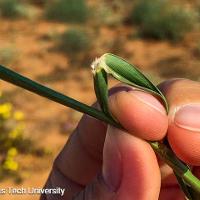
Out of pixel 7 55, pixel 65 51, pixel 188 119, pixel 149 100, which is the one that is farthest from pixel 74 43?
pixel 149 100

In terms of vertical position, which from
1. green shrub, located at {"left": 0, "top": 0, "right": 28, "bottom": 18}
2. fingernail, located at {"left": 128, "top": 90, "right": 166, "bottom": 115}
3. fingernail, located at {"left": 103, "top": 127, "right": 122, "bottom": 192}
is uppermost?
fingernail, located at {"left": 128, "top": 90, "right": 166, "bottom": 115}

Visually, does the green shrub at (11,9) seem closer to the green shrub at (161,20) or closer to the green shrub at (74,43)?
the green shrub at (74,43)

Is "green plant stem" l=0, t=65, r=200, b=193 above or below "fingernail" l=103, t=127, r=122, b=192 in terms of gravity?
above

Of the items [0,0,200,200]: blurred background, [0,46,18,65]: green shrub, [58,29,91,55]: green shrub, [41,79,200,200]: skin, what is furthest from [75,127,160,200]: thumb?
[58,29,91,55]: green shrub

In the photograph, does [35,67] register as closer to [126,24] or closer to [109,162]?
[126,24]

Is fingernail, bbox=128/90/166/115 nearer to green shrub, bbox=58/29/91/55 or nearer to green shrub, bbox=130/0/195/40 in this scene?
green shrub, bbox=58/29/91/55

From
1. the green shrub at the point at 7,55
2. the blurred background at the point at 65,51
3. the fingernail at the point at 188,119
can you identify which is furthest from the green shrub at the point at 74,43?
the fingernail at the point at 188,119

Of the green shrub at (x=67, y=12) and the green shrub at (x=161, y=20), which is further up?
the green shrub at (x=161, y=20)

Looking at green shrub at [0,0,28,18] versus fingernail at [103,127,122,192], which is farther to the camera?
green shrub at [0,0,28,18]
